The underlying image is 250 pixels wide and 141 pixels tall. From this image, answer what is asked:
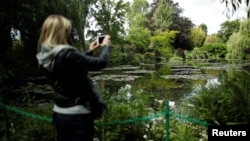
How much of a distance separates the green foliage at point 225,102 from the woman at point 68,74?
2.31 metres

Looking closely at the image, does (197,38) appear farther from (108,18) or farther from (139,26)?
(108,18)

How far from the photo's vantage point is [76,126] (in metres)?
2.47

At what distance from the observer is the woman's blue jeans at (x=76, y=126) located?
8.09 ft

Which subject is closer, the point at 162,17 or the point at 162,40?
the point at 162,40

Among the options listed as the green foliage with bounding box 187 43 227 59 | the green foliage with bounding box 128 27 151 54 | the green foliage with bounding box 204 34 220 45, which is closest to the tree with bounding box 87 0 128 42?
the green foliage with bounding box 128 27 151 54

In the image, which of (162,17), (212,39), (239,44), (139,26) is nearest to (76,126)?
(239,44)

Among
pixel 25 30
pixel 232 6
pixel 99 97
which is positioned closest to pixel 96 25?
pixel 25 30

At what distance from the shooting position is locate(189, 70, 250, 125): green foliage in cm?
424

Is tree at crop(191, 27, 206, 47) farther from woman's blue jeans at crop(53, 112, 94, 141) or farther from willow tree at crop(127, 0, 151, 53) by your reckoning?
woman's blue jeans at crop(53, 112, 94, 141)

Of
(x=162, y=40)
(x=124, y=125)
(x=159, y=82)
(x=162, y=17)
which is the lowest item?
(x=159, y=82)

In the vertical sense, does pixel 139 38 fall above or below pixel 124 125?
above

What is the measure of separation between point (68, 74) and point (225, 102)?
8.45 ft

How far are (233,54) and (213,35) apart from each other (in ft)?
101

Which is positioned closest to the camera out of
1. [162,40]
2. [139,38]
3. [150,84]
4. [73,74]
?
[73,74]
